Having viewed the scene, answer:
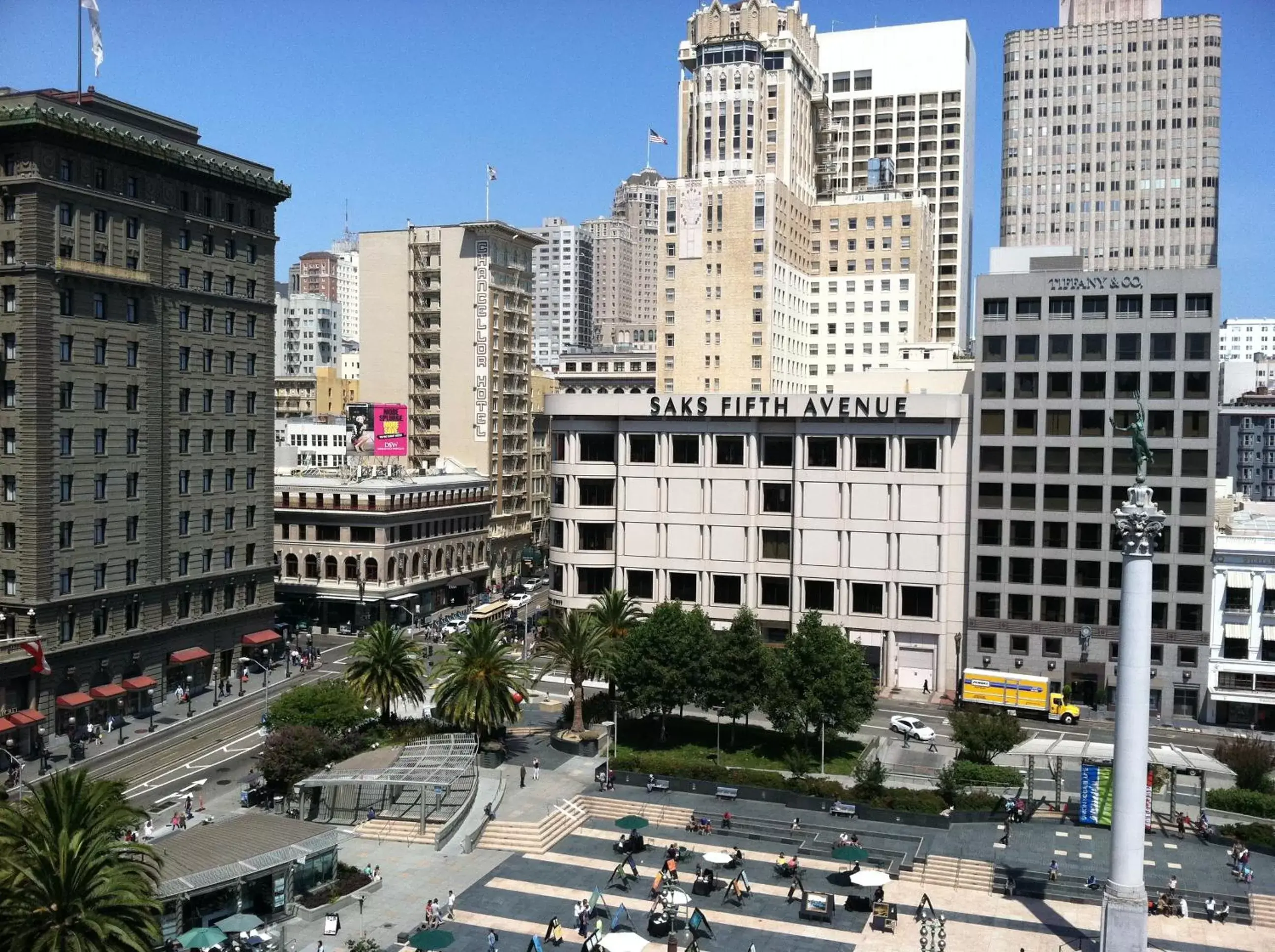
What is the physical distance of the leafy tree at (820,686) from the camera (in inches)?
2891

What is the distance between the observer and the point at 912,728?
83375 millimetres

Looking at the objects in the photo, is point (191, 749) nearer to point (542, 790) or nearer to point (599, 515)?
point (542, 790)

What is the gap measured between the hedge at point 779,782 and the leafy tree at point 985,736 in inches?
226

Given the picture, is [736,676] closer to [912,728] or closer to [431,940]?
[912,728]

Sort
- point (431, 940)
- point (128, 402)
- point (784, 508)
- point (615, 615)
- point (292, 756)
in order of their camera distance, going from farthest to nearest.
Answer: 1. point (784, 508)
2. point (128, 402)
3. point (615, 615)
4. point (292, 756)
5. point (431, 940)

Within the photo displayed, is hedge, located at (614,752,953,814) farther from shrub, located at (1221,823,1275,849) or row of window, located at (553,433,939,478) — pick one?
row of window, located at (553,433,939,478)

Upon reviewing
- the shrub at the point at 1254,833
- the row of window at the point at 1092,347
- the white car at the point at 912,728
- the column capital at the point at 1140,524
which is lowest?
the shrub at the point at 1254,833

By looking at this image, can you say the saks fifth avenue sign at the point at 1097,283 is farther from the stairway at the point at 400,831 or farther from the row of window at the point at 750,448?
the stairway at the point at 400,831

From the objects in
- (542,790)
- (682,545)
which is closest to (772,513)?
(682,545)

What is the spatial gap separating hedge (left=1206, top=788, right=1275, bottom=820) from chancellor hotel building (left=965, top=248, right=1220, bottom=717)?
2321 cm

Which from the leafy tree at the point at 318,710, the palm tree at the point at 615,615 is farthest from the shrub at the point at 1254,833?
the leafy tree at the point at 318,710

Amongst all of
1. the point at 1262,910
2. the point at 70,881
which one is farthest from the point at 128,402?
the point at 1262,910

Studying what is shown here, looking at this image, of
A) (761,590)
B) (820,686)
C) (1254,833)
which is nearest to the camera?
Result: (1254,833)

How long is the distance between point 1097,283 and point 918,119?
105 m
